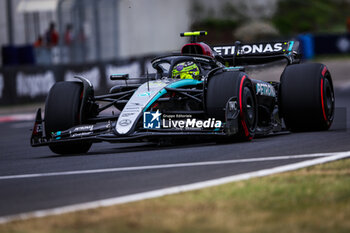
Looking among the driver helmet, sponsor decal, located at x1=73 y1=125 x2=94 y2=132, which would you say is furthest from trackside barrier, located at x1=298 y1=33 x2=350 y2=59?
sponsor decal, located at x1=73 y1=125 x2=94 y2=132

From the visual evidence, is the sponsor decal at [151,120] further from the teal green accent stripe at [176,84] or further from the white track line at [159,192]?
the white track line at [159,192]

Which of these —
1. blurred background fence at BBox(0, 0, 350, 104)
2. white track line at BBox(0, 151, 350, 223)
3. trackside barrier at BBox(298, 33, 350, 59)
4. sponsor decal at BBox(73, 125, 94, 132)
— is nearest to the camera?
white track line at BBox(0, 151, 350, 223)

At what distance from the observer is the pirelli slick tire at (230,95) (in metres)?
9.75

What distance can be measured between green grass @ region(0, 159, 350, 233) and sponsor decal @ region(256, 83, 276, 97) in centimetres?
437

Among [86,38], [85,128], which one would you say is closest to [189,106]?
[85,128]

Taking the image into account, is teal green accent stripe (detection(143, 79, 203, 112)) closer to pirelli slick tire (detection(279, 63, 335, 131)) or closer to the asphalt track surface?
the asphalt track surface

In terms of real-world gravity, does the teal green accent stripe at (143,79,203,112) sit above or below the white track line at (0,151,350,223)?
above

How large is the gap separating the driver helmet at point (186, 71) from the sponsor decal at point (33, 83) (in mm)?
13702

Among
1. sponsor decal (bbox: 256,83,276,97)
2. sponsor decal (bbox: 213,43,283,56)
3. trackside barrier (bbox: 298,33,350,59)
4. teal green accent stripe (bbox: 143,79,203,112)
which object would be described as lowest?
trackside barrier (bbox: 298,33,350,59)

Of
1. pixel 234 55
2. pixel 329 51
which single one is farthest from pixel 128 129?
pixel 329 51

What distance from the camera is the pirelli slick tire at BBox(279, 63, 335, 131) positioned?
35.7 feet

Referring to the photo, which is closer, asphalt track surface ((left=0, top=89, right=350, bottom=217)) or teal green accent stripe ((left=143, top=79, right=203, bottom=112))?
asphalt track surface ((left=0, top=89, right=350, bottom=217))

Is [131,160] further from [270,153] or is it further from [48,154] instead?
[48,154]

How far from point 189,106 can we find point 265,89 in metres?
1.24
